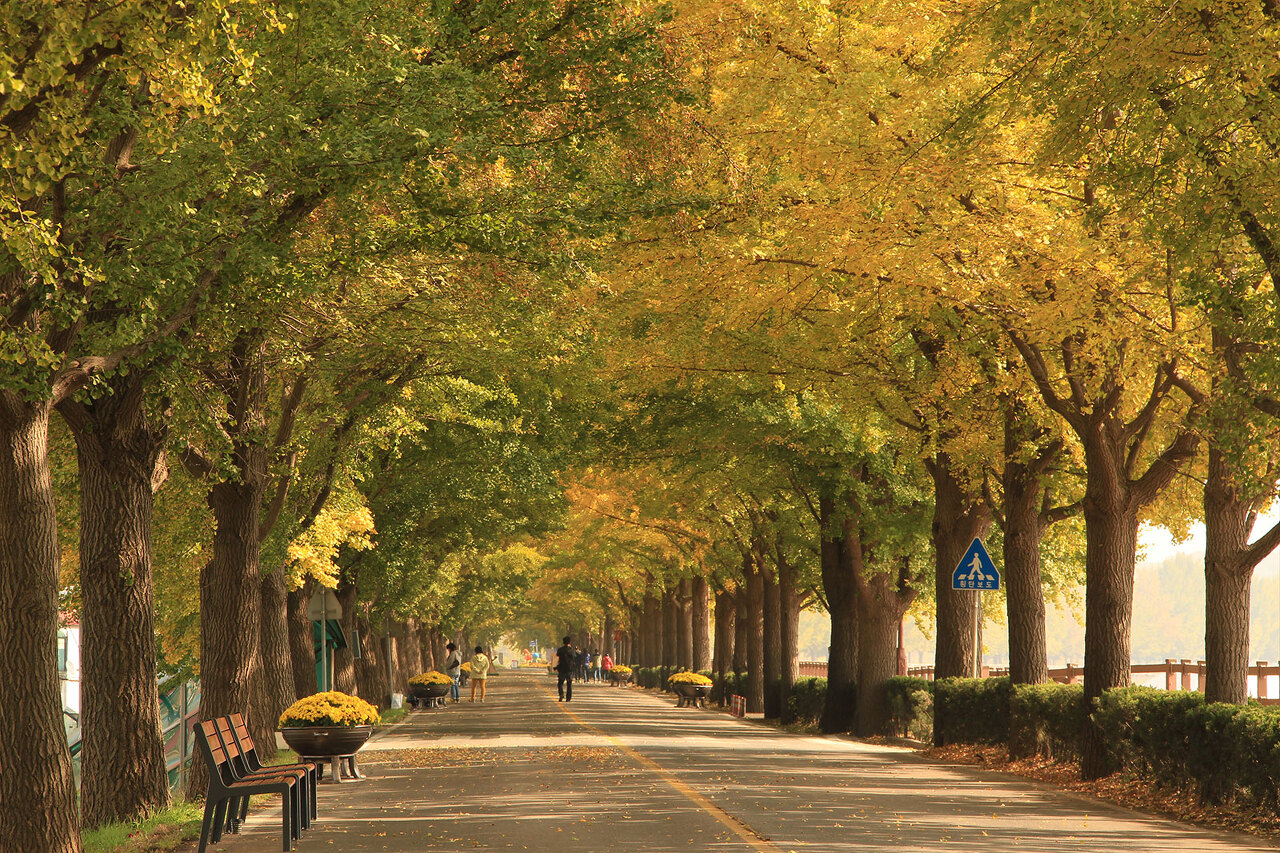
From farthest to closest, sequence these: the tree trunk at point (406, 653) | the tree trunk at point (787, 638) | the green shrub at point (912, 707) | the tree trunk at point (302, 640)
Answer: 1. the tree trunk at point (406, 653)
2. the tree trunk at point (787, 638)
3. the tree trunk at point (302, 640)
4. the green shrub at point (912, 707)

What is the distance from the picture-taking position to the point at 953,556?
2420 cm

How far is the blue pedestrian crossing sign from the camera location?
20.7 metres

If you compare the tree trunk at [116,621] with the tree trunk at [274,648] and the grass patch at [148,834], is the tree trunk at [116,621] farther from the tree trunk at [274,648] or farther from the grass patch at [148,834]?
the tree trunk at [274,648]

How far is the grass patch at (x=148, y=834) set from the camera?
11742 mm

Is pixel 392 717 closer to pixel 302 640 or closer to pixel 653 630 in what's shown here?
pixel 302 640

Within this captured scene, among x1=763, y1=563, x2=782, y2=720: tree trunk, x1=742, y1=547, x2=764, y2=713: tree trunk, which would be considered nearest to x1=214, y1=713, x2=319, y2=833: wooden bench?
x1=763, y1=563, x2=782, y2=720: tree trunk

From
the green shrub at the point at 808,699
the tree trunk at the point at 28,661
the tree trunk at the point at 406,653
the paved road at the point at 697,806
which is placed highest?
the tree trunk at the point at 28,661

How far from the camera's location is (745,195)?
14.6 metres

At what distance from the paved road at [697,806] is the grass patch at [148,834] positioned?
55 centimetres

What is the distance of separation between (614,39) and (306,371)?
7.62 m

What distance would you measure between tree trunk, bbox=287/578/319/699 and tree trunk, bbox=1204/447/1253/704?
63.1 ft

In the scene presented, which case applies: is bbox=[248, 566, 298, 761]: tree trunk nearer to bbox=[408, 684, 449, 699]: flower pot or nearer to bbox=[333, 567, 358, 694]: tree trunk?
bbox=[333, 567, 358, 694]: tree trunk

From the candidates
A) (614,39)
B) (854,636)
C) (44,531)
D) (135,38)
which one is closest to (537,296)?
(614,39)

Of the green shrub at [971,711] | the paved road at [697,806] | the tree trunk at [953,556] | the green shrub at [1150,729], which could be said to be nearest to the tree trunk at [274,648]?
the paved road at [697,806]
